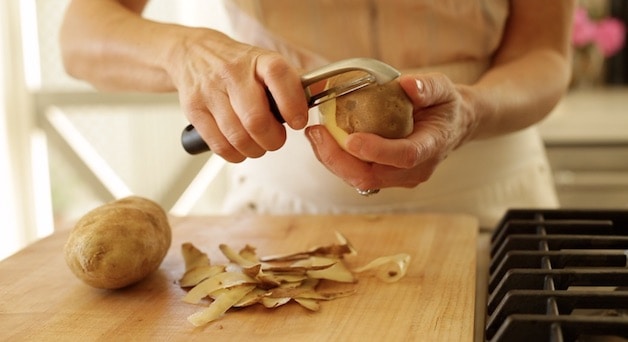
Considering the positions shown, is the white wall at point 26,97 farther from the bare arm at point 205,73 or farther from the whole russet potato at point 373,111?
the whole russet potato at point 373,111

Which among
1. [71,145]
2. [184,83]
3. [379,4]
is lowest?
[71,145]

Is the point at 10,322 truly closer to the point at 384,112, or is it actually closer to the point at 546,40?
the point at 384,112

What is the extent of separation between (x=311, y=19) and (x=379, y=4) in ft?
0.33

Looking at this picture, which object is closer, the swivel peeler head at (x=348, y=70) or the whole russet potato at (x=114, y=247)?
the swivel peeler head at (x=348, y=70)

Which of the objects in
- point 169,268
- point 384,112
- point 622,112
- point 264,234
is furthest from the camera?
point 622,112

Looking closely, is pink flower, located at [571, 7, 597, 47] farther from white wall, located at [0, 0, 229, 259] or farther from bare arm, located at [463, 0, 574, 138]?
bare arm, located at [463, 0, 574, 138]

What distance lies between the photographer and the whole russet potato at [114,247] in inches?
37.2

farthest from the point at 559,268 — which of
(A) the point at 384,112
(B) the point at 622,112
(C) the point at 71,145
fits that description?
(C) the point at 71,145

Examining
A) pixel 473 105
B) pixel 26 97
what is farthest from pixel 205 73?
pixel 26 97

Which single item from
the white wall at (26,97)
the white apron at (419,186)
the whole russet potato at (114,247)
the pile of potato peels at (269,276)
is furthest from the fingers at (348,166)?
the white wall at (26,97)

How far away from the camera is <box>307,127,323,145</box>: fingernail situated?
0.90 metres

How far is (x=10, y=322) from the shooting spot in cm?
90

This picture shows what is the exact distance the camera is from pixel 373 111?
87cm

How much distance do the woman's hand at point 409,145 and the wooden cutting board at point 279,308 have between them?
0.41ft
